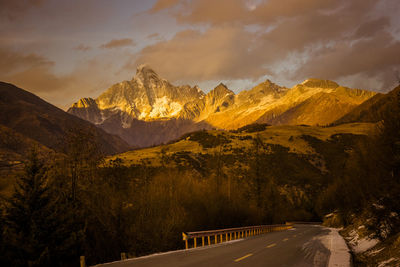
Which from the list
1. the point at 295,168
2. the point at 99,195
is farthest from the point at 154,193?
the point at 295,168

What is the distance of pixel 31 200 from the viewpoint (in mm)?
15172

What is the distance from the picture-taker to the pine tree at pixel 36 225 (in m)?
13.9

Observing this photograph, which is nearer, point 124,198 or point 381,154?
point 381,154

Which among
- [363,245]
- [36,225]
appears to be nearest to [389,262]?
[363,245]

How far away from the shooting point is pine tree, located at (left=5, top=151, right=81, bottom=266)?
13.9 metres

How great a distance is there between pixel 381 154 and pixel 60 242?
15.3 m

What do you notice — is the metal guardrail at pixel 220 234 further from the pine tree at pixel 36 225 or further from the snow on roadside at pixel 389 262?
the snow on roadside at pixel 389 262

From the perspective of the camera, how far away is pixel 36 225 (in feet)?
47.6

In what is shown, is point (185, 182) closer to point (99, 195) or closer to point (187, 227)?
point (187, 227)

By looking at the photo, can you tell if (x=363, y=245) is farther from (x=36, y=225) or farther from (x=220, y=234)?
(x=36, y=225)

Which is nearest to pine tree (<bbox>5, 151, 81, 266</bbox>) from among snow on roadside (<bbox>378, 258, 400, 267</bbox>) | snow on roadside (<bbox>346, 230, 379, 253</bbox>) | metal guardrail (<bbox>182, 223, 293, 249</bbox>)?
metal guardrail (<bbox>182, 223, 293, 249</bbox>)

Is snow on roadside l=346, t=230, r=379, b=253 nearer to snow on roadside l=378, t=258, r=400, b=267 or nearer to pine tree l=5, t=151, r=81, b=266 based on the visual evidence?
snow on roadside l=378, t=258, r=400, b=267

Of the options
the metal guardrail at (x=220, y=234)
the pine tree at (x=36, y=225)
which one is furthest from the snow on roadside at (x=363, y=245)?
the pine tree at (x=36, y=225)

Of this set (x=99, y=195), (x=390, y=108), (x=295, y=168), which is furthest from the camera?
(x=295, y=168)
